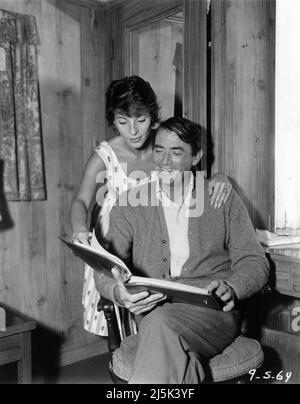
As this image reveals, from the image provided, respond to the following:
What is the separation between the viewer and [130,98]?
2.08 m

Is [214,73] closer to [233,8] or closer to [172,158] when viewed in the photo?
[233,8]

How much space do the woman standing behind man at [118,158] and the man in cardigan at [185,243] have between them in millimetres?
175

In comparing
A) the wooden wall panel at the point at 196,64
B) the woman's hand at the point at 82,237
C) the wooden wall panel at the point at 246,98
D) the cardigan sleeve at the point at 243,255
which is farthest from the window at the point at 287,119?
the woman's hand at the point at 82,237

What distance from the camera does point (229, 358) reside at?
63.0 inches

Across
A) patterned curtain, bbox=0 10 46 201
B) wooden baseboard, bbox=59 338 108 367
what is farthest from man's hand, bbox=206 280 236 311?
wooden baseboard, bbox=59 338 108 367

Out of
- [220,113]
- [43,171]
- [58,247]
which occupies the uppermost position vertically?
[220,113]

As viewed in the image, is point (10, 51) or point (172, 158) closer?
point (172, 158)

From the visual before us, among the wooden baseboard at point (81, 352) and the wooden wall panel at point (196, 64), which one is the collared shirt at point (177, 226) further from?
the wooden baseboard at point (81, 352)

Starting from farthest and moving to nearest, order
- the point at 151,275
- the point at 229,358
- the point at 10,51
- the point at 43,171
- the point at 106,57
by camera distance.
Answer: the point at 106,57 < the point at 43,171 < the point at 10,51 < the point at 151,275 < the point at 229,358

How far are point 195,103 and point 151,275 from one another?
36.8 inches

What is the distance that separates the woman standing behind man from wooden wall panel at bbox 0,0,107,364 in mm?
658

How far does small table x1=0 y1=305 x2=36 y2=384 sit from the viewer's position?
6.31 ft

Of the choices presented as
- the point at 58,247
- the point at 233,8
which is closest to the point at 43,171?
the point at 58,247

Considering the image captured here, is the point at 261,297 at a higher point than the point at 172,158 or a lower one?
lower
